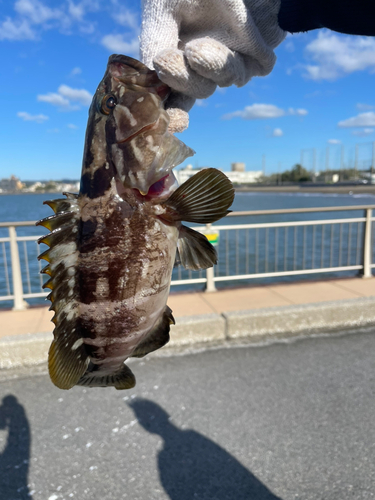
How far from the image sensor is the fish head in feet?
4.41

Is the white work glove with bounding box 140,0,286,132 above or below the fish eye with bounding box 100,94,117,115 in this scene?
Answer: above

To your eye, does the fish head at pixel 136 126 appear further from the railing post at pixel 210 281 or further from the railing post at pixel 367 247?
the railing post at pixel 367 247

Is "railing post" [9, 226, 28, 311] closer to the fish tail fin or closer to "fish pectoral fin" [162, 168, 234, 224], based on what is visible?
the fish tail fin

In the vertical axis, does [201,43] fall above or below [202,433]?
above

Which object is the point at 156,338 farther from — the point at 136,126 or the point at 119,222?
the point at 136,126

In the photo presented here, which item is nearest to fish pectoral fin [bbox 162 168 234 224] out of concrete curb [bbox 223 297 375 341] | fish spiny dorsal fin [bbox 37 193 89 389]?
fish spiny dorsal fin [bbox 37 193 89 389]

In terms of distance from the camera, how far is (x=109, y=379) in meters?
1.56

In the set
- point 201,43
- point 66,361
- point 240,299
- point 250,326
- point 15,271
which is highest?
point 201,43

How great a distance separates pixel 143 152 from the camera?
1.35 m

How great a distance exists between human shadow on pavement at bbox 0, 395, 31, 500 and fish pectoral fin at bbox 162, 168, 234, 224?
324 centimetres

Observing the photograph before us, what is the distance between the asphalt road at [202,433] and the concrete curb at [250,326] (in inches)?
14.6

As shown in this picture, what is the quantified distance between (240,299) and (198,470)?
12.6ft

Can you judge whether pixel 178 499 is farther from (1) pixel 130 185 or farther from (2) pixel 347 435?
(1) pixel 130 185

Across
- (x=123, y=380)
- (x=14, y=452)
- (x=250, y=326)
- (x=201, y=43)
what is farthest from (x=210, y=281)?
(x=201, y=43)
